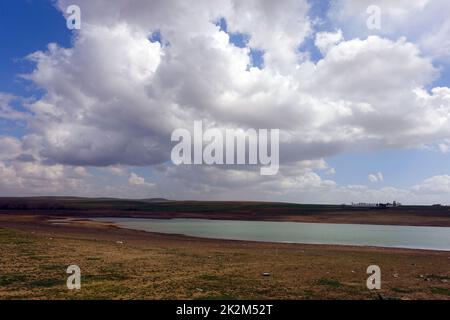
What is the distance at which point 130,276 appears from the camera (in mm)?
21250

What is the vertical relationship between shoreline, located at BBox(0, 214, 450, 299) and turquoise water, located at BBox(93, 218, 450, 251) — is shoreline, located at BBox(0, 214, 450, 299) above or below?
above

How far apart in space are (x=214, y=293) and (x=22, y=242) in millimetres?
24509

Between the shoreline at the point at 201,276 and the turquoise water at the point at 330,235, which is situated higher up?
the shoreline at the point at 201,276

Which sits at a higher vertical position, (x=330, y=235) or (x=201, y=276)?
(x=201, y=276)

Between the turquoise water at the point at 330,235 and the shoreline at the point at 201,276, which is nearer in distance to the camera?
the shoreline at the point at 201,276

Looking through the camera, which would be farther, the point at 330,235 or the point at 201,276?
the point at 330,235

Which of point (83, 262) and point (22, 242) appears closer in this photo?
point (83, 262)

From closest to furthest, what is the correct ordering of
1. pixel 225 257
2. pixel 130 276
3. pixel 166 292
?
1. pixel 166 292
2. pixel 130 276
3. pixel 225 257

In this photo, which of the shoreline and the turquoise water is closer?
the shoreline
